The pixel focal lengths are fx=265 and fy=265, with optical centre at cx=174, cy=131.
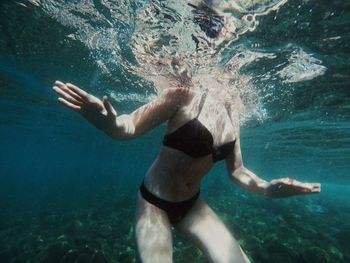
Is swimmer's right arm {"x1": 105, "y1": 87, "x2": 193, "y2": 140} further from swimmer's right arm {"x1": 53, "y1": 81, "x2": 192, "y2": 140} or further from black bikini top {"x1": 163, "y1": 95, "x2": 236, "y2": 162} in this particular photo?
black bikini top {"x1": 163, "y1": 95, "x2": 236, "y2": 162}

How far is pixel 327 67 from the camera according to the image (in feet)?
33.1

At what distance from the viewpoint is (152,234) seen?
3477mm

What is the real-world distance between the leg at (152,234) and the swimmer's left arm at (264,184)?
157 centimetres

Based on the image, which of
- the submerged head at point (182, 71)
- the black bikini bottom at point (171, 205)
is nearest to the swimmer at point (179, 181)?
the black bikini bottom at point (171, 205)

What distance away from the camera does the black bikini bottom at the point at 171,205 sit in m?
3.79

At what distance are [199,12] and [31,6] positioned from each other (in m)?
6.26

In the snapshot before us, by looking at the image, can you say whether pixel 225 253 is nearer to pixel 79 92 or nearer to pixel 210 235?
pixel 210 235

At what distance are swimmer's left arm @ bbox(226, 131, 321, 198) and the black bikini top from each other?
906mm

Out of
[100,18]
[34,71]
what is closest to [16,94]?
[34,71]

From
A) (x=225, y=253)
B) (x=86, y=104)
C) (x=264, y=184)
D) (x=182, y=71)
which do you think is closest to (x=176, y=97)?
(x=86, y=104)

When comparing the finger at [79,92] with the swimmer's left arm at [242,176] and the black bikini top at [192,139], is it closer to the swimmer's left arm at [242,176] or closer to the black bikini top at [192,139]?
the black bikini top at [192,139]

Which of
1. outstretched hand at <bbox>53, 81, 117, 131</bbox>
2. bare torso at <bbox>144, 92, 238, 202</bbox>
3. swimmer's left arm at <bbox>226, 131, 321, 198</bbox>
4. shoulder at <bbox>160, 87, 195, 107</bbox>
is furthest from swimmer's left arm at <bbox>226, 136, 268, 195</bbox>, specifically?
outstretched hand at <bbox>53, 81, 117, 131</bbox>

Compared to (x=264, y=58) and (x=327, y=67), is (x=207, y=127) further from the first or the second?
(x=327, y=67)

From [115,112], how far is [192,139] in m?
1.18
